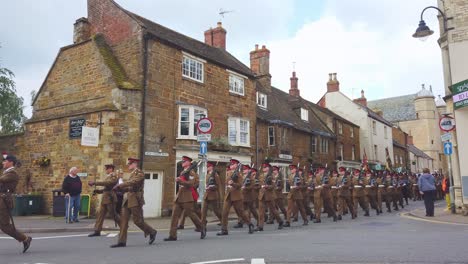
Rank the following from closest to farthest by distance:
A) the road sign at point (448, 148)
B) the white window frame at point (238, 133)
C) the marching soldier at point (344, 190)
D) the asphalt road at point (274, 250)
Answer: the asphalt road at point (274, 250) → the road sign at point (448, 148) → the marching soldier at point (344, 190) → the white window frame at point (238, 133)

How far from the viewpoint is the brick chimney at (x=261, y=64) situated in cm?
2964

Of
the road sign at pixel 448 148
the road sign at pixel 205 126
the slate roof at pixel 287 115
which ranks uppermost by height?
the slate roof at pixel 287 115

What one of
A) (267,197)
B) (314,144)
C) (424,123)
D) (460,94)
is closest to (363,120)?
(314,144)

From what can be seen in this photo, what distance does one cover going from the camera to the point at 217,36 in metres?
27.3

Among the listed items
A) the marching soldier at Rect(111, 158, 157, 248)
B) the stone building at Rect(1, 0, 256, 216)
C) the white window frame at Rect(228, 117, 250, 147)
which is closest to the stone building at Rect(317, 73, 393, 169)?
the white window frame at Rect(228, 117, 250, 147)

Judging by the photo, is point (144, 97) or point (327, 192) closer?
point (327, 192)

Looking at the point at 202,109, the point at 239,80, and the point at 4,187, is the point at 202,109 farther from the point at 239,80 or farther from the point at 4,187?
the point at 4,187

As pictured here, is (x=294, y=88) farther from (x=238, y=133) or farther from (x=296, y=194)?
(x=296, y=194)

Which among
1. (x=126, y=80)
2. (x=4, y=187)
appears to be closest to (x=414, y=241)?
(x=4, y=187)

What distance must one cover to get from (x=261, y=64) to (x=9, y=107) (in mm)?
19949

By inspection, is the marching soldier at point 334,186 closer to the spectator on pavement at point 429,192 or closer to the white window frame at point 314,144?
the spectator on pavement at point 429,192

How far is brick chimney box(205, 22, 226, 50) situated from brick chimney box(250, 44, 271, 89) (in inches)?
125

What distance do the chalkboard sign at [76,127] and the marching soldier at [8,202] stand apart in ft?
31.4

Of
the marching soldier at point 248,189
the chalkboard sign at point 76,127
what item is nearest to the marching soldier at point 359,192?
the marching soldier at point 248,189
